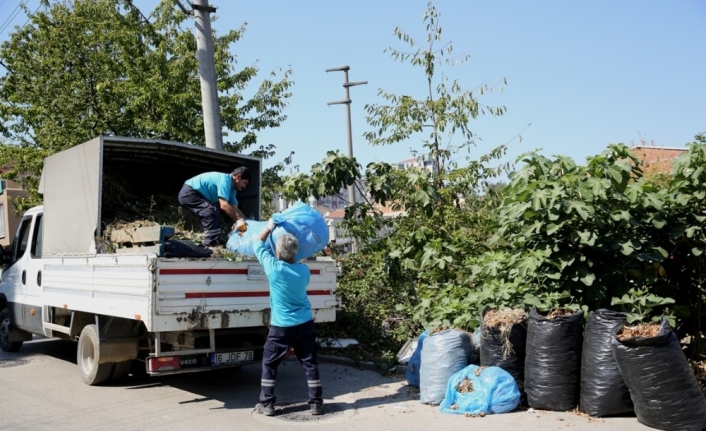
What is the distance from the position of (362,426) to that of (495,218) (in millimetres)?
2538

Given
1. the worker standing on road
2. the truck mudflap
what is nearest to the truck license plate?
the truck mudflap

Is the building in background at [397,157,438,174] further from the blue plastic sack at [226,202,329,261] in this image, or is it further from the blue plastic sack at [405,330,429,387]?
the blue plastic sack at [405,330,429,387]

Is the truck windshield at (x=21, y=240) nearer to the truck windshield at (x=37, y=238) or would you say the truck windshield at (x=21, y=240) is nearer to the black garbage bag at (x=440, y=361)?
the truck windshield at (x=37, y=238)

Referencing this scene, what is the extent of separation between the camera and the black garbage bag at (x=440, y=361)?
251 inches

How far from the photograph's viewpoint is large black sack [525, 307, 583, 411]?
5.77 m

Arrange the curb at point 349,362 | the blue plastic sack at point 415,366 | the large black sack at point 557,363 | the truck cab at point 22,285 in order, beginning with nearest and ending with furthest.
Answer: the large black sack at point 557,363 → the blue plastic sack at point 415,366 → the curb at point 349,362 → the truck cab at point 22,285

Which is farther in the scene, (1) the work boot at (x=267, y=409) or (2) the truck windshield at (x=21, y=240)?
(2) the truck windshield at (x=21, y=240)

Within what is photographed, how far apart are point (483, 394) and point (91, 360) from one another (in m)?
4.56

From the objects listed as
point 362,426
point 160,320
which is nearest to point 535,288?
point 362,426

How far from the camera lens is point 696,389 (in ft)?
16.8

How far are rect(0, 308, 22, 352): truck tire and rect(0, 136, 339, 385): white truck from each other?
2cm

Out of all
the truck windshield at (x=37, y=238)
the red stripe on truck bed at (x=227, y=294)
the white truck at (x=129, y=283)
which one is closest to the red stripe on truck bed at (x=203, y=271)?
the white truck at (x=129, y=283)

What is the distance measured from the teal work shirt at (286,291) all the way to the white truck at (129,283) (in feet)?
2.18

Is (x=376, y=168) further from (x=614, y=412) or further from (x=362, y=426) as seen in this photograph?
(x=614, y=412)
